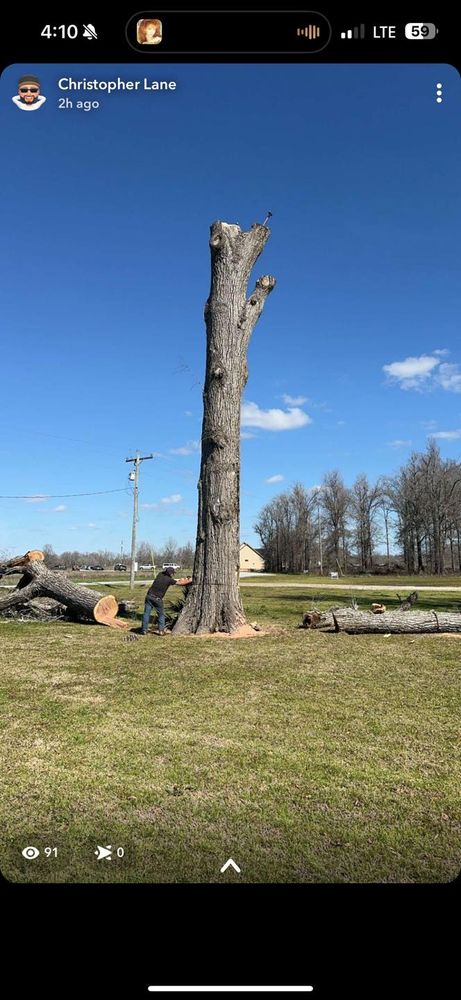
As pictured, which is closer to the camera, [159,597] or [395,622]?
[395,622]

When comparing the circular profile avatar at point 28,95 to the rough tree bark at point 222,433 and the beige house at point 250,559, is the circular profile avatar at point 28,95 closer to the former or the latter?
the rough tree bark at point 222,433

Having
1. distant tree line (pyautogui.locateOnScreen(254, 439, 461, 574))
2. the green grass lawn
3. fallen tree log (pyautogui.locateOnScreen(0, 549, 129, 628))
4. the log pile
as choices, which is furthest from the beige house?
the green grass lawn

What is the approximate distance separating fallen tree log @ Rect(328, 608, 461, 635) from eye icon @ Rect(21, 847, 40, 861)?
34.6 feet

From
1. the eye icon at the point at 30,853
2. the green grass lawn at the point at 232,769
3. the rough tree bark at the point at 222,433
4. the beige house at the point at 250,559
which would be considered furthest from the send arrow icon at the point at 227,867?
the beige house at the point at 250,559

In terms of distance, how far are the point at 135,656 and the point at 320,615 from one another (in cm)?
532

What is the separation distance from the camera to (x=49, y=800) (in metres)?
3.33

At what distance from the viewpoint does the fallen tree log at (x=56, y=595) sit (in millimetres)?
13562
